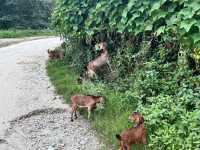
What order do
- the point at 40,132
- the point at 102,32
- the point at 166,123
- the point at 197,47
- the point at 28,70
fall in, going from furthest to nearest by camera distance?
the point at 28,70 → the point at 102,32 → the point at 40,132 → the point at 197,47 → the point at 166,123

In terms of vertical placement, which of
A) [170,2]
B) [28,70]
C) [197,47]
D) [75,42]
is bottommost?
[28,70]

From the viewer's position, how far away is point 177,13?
9227 mm

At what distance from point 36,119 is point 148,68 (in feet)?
8.55

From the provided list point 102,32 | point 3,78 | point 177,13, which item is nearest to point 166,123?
point 177,13

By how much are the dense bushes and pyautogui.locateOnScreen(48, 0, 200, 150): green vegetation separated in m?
23.6

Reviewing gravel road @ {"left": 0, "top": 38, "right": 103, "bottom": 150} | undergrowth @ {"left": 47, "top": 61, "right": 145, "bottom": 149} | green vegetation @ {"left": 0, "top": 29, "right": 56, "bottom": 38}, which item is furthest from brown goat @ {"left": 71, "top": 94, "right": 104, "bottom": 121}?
green vegetation @ {"left": 0, "top": 29, "right": 56, "bottom": 38}

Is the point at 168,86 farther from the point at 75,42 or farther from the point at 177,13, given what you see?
the point at 75,42

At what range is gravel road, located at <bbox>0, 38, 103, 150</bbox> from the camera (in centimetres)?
912

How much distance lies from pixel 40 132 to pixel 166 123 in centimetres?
295

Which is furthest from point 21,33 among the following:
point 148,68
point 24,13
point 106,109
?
point 148,68

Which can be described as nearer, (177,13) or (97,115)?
(177,13)

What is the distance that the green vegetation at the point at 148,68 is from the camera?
314 inches

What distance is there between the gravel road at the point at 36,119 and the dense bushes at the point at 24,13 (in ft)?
70.9

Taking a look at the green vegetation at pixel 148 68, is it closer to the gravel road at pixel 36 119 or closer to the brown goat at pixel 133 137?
the brown goat at pixel 133 137
